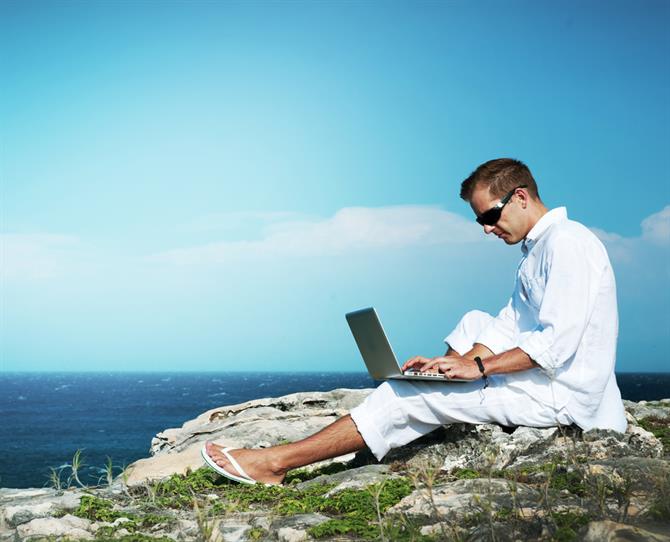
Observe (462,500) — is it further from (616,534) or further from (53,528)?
(53,528)

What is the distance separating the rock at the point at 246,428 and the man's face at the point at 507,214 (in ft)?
10.7

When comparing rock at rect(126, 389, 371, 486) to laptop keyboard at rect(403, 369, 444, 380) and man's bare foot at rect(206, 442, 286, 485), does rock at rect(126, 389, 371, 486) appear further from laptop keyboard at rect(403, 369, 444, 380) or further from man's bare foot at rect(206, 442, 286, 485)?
laptop keyboard at rect(403, 369, 444, 380)

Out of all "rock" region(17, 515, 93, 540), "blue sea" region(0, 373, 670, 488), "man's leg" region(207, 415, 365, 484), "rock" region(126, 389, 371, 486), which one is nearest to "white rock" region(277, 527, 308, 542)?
"rock" region(17, 515, 93, 540)

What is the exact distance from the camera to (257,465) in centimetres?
596

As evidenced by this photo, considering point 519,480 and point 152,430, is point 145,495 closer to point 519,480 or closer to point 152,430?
point 519,480

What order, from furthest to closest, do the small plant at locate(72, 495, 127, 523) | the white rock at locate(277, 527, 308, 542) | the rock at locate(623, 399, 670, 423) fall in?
the rock at locate(623, 399, 670, 423) < the small plant at locate(72, 495, 127, 523) < the white rock at locate(277, 527, 308, 542)

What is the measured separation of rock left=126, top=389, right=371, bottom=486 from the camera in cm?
728

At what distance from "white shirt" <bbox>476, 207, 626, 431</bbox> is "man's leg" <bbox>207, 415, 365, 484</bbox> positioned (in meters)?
1.32

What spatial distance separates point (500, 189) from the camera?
5922 millimetres

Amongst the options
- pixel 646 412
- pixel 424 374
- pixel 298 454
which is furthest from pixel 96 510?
pixel 646 412

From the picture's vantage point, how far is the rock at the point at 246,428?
23.9 feet

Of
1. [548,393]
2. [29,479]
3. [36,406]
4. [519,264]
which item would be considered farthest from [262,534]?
[36,406]

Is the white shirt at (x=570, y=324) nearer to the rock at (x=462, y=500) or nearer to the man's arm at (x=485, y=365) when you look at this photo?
the man's arm at (x=485, y=365)

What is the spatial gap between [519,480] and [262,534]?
5.84 ft
